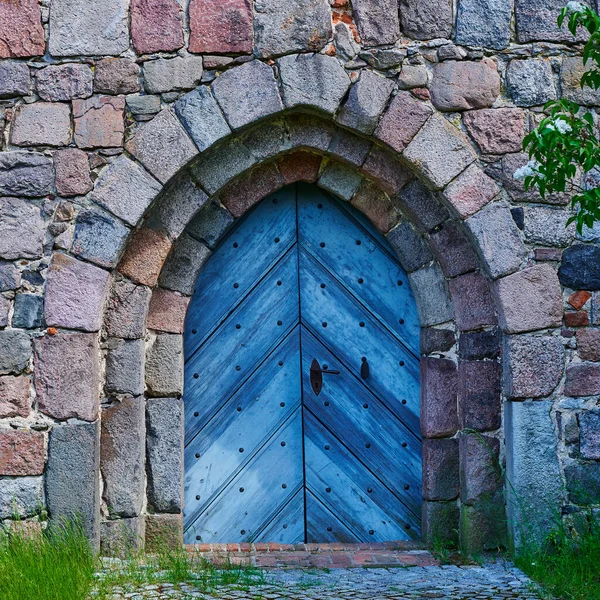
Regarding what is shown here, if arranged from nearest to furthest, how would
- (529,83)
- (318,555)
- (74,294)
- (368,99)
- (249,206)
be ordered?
(74,294) → (368,99) → (529,83) → (318,555) → (249,206)

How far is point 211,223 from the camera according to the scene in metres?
4.34

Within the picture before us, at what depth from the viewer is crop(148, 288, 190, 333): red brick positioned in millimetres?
4250

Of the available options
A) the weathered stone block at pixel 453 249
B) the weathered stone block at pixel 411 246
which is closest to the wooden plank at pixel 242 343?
the weathered stone block at pixel 411 246

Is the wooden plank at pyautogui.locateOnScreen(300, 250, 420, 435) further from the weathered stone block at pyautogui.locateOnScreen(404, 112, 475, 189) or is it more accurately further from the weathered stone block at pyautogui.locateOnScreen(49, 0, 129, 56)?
the weathered stone block at pyautogui.locateOnScreen(49, 0, 129, 56)

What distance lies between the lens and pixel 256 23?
4.05 m

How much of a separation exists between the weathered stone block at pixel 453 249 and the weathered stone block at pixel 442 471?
0.88 meters

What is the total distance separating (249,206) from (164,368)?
931 millimetres

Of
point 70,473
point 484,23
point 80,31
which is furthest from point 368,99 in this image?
point 70,473

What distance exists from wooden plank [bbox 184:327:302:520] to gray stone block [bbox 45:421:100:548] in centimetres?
65

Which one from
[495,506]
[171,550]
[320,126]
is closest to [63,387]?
[171,550]

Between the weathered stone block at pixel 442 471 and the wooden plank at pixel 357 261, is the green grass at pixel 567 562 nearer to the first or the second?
the weathered stone block at pixel 442 471

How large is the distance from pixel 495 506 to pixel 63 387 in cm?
216

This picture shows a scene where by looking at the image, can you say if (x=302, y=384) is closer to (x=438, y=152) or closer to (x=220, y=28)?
(x=438, y=152)

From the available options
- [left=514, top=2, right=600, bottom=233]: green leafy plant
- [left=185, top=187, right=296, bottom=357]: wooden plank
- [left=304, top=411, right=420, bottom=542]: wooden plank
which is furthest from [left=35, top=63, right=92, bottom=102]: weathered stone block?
[left=514, top=2, right=600, bottom=233]: green leafy plant
